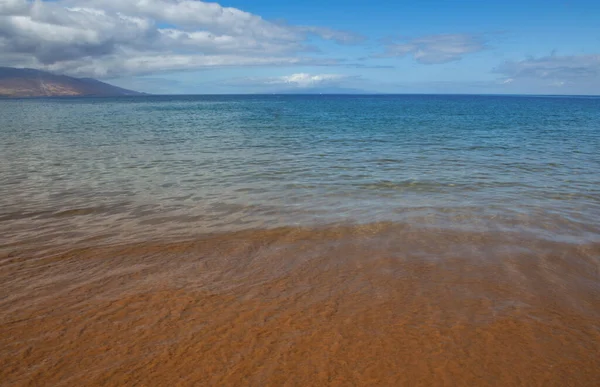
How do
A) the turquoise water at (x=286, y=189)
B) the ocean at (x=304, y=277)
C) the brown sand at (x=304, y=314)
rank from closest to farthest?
1. the brown sand at (x=304, y=314)
2. the ocean at (x=304, y=277)
3. the turquoise water at (x=286, y=189)

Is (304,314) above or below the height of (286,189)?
above

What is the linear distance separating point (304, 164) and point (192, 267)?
11621 millimetres

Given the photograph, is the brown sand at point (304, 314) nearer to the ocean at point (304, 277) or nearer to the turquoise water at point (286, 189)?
the ocean at point (304, 277)

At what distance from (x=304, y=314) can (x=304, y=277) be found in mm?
1235

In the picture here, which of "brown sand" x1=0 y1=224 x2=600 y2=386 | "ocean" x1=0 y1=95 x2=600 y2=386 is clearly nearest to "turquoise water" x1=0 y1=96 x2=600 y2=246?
"ocean" x1=0 y1=95 x2=600 y2=386

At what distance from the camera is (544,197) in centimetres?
1272

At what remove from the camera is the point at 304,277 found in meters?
7.07

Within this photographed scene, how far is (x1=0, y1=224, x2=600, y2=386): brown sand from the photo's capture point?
4.69 m

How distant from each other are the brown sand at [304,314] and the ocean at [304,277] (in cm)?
3

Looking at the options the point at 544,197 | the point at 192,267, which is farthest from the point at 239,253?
the point at 544,197

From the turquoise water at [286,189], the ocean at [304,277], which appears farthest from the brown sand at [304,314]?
the turquoise water at [286,189]

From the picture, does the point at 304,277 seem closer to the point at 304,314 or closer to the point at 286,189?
the point at 304,314

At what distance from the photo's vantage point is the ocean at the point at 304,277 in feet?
15.9

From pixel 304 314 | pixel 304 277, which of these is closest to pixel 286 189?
pixel 304 277
